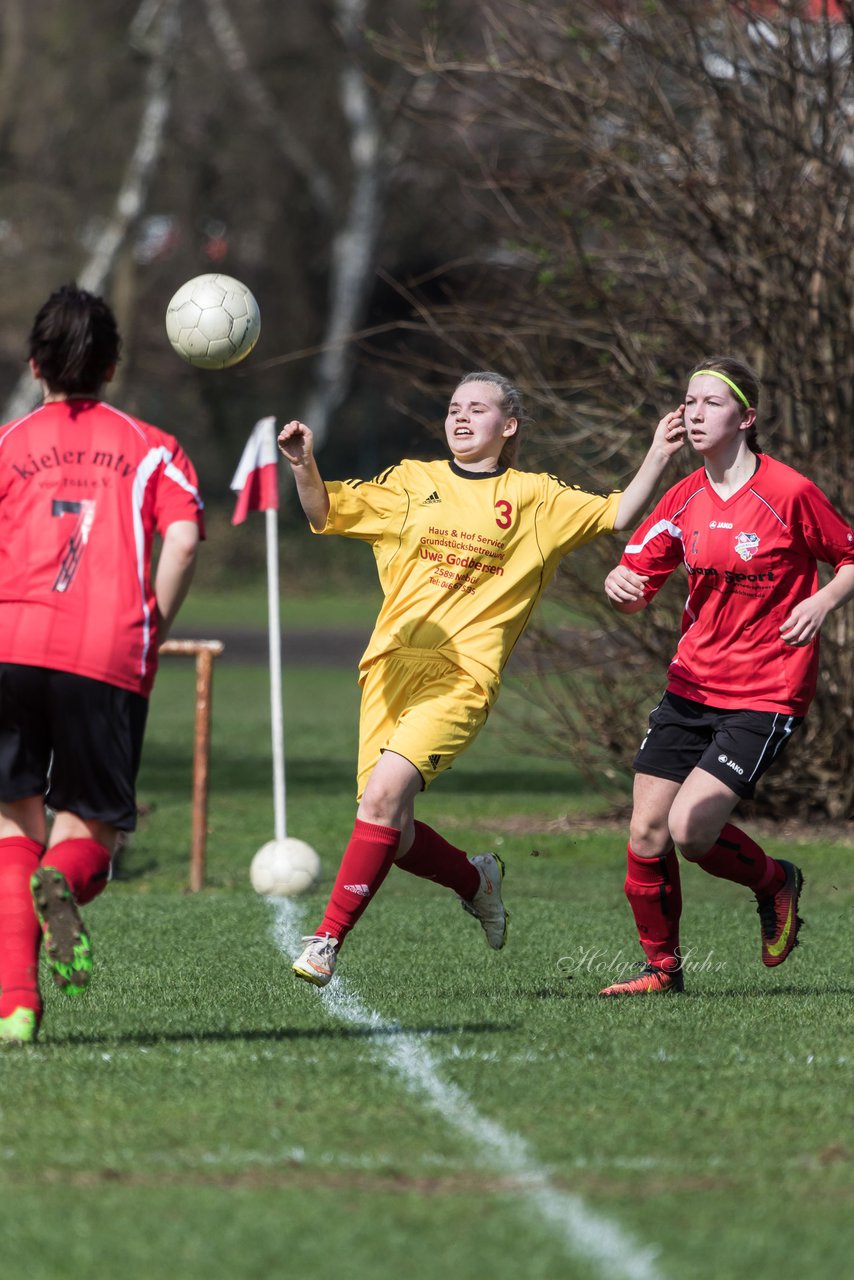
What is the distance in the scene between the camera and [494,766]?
17.0 metres

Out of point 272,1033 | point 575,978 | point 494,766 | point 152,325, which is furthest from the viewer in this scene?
point 152,325

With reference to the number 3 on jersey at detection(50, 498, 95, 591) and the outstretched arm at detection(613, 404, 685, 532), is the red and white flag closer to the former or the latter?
the outstretched arm at detection(613, 404, 685, 532)

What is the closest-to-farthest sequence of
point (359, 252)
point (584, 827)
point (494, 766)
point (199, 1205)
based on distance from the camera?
point (199, 1205) < point (584, 827) < point (494, 766) < point (359, 252)

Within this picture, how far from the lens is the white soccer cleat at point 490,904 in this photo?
22.4ft

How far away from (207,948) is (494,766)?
31.1 feet

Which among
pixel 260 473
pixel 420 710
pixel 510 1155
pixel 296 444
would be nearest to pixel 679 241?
pixel 260 473

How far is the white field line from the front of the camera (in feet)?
11.5

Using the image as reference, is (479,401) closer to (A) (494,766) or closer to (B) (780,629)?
(B) (780,629)

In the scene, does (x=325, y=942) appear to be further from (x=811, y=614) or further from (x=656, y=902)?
(x=811, y=614)

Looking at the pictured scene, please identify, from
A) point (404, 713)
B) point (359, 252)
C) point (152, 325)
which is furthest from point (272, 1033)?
point (152, 325)

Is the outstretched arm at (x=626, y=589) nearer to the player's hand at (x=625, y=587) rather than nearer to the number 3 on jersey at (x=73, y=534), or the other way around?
the player's hand at (x=625, y=587)

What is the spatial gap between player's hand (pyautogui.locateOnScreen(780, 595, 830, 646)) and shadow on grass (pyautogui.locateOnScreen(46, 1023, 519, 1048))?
1.53 metres

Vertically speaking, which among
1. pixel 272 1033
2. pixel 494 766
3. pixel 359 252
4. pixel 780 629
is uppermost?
pixel 359 252

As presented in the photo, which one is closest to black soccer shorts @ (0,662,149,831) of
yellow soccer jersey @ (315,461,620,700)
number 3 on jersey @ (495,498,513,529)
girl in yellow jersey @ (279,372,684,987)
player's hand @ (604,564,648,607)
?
girl in yellow jersey @ (279,372,684,987)
